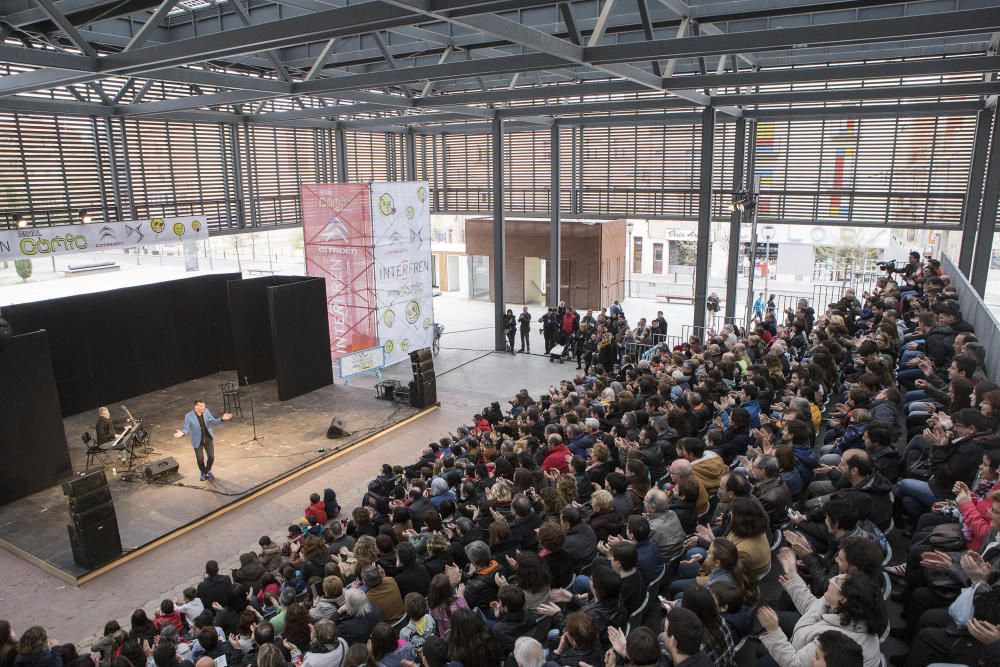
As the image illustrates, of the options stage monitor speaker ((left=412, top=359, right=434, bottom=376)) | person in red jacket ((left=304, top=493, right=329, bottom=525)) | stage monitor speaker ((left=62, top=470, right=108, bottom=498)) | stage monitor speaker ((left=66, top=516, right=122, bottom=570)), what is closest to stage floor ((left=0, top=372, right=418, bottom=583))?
stage monitor speaker ((left=66, top=516, right=122, bottom=570))

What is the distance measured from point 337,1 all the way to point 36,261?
34.6 ft

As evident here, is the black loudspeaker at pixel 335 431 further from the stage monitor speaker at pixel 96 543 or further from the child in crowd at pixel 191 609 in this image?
the child in crowd at pixel 191 609

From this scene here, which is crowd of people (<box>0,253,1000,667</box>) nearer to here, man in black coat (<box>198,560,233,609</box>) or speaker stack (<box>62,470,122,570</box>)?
man in black coat (<box>198,560,233,609</box>)

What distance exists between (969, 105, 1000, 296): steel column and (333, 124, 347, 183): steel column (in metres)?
17.7

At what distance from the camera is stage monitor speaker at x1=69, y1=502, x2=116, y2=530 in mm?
8633

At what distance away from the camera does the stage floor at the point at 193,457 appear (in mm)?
9719

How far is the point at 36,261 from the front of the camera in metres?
15.8

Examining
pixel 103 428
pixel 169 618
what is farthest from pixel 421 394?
pixel 169 618

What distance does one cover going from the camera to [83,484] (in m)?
8.69

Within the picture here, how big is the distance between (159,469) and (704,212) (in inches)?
500

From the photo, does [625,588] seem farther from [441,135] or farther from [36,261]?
[441,135]

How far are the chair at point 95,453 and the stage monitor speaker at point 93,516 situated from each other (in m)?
3.05

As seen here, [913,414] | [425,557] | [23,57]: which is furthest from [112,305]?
[913,414]

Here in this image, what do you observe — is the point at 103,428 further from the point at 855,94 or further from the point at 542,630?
the point at 855,94
